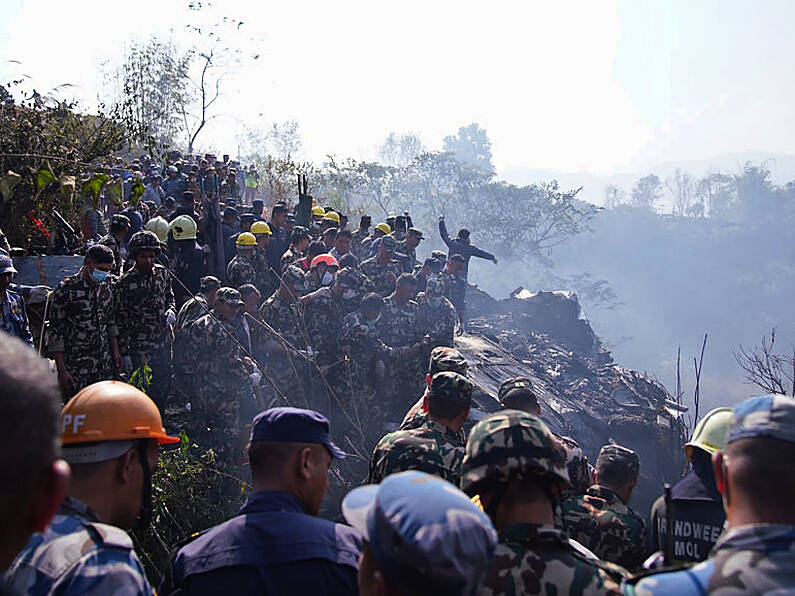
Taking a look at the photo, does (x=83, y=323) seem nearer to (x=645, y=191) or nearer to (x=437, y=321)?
(x=437, y=321)

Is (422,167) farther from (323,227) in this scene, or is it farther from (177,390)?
(177,390)

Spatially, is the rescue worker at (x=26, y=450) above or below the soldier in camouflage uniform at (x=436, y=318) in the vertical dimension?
above

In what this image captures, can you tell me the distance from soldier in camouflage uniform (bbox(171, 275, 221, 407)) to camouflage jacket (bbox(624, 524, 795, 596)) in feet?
15.3

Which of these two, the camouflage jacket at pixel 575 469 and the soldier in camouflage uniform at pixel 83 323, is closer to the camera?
the camouflage jacket at pixel 575 469

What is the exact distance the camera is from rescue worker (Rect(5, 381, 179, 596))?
1.68 meters

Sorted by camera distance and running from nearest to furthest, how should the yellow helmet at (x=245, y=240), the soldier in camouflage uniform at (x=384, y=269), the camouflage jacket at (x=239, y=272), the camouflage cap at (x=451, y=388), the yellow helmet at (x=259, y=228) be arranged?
the camouflage cap at (x=451, y=388) < the camouflage jacket at (x=239, y=272) < the yellow helmet at (x=245, y=240) < the yellow helmet at (x=259, y=228) < the soldier in camouflage uniform at (x=384, y=269)

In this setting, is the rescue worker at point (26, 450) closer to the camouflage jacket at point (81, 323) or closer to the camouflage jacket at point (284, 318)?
the camouflage jacket at point (81, 323)

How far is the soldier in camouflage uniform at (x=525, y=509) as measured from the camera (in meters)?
1.98

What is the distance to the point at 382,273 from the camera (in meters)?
9.10

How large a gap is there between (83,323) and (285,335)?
2.29 metres

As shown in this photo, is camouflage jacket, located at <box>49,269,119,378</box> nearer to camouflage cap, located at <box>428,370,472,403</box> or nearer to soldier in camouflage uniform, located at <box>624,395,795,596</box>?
camouflage cap, located at <box>428,370,472,403</box>

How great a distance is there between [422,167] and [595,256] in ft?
65.9

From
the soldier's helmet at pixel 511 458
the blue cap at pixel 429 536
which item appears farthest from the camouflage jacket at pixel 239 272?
the blue cap at pixel 429 536

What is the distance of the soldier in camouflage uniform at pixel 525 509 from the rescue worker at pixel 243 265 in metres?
6.10
